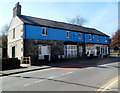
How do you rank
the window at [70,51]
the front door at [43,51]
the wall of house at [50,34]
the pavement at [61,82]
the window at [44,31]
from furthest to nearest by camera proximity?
the window at [70,51] → the window at [44,31] → the front door at [43,51] → the wall of house at [50,34] → the pavement at [61,82]

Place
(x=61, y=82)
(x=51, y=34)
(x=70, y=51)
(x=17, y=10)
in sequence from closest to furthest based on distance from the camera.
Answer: (x=61, y=82) → (x=51, y=34) → (x=17, y=10) → (x=70, y=51)

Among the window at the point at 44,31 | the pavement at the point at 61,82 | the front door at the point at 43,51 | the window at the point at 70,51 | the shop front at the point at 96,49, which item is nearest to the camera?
the pavement at the point at 61,82

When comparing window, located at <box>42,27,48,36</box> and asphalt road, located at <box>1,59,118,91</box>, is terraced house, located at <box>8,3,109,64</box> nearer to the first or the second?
window, located at <box>42,27,48,36</box>

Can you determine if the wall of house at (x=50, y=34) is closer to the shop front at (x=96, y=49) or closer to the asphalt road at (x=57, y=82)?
the shop front at (x=96, y=49)

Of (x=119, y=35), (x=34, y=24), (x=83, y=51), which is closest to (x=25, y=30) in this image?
(x=34, y=24)

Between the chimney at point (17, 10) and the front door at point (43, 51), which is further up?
the chimney at point (17, 10)

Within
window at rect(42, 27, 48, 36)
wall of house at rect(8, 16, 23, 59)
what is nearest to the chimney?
wall of house at rect(8, 16, 23, 59)

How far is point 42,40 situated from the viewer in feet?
79.4

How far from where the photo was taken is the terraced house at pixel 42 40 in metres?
22.5

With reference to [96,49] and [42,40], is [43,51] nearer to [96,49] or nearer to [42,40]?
[42,40]

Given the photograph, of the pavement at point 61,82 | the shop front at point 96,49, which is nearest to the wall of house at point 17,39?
the pavement at point 61,82

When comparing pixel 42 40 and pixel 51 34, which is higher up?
pixel 51 34

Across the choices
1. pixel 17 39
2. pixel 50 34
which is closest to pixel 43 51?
pixel 50 34

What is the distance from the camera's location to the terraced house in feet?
73.8
